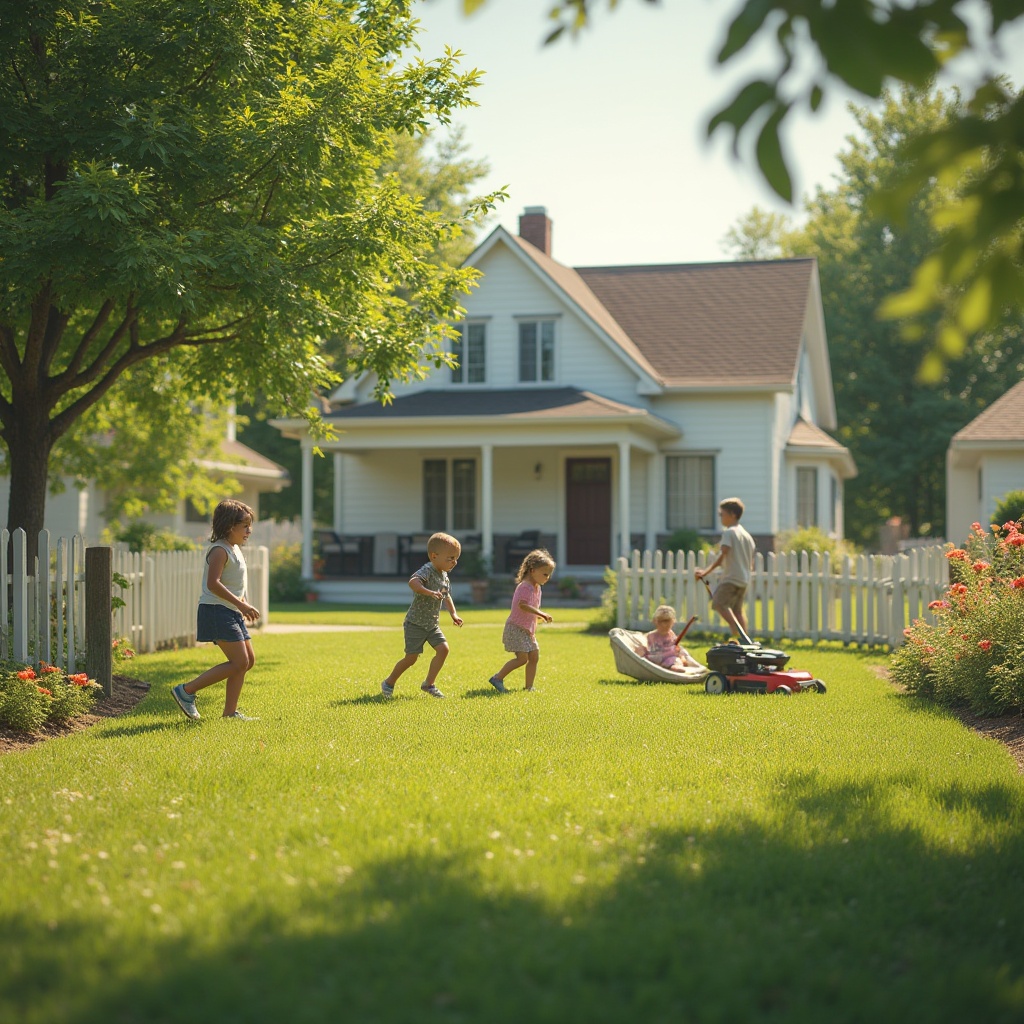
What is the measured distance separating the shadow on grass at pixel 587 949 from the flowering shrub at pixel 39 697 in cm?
430

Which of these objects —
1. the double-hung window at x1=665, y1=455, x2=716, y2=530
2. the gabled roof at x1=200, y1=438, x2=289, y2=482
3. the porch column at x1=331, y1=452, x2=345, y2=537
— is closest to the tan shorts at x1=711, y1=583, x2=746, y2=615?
the double-hung window at x1=665, y1=455, x2=716, y2=530

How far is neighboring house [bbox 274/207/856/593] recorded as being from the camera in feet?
85.6

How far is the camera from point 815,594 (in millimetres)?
15977

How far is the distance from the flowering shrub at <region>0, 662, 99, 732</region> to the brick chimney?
75.6 feet

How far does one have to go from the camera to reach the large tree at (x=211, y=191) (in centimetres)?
1020

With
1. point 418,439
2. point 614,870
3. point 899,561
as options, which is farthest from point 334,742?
point 418,439

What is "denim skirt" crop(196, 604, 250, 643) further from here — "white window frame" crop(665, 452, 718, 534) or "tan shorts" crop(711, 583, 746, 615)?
"white window frame" crop(665, 452, 718, 534)

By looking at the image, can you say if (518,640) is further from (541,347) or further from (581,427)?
(541,347)

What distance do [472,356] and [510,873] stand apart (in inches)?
953

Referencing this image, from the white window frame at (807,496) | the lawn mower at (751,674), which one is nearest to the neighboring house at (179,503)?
the white window frame at (807,496)

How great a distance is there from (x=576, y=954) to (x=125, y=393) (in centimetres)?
1369

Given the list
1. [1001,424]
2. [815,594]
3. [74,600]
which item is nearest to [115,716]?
[74,600]

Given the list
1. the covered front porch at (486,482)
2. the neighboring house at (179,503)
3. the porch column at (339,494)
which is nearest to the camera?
the covered front porch at (486,482)

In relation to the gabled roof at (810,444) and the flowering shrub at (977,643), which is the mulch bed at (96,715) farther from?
the gabled roof at (810,444)
